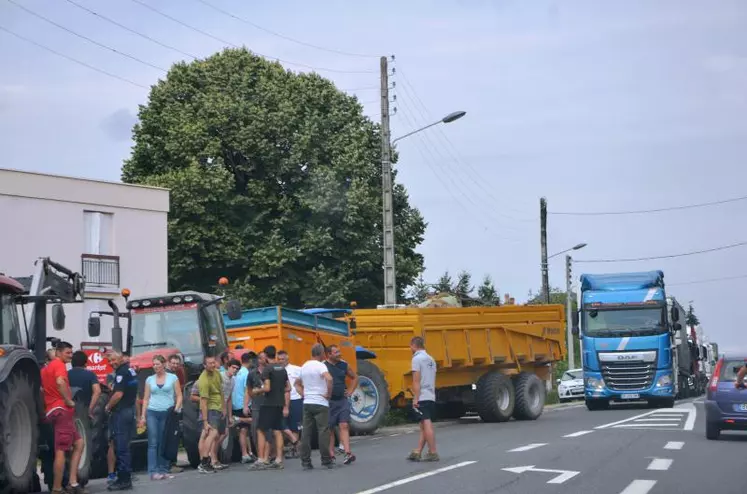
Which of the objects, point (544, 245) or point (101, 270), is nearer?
point (101, 270)

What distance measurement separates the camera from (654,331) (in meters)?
35.8

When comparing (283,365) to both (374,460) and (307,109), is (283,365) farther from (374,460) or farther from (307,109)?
(307,109)

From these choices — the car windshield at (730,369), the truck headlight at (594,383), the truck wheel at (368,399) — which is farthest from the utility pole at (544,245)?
the car windshield at (730,369)

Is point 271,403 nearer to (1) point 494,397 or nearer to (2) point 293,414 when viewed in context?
(2) point 293,414

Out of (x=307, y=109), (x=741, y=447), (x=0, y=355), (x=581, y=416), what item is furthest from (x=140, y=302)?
(x=307, y=109)

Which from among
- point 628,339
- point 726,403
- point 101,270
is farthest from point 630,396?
point 101,270

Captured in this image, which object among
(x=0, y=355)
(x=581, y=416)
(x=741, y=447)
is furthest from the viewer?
(x=581, y=416)

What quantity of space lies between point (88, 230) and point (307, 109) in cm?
947

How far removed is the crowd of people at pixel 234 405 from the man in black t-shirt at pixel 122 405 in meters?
0.01

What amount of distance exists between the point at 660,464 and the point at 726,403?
478 centimetres

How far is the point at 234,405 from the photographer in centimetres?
1977

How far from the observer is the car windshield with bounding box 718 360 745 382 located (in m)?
21.7

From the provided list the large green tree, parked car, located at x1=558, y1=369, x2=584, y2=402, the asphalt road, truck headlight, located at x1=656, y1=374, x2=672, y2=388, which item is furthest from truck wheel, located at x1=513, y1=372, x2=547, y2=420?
parked car, located at x1=558, y1=369, x2=584, y2=402

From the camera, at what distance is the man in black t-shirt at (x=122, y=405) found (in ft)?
52.8
